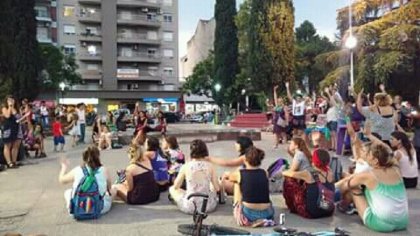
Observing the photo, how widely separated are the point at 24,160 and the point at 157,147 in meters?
7.05

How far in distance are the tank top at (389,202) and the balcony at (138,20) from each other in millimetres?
64657

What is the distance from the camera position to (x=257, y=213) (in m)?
6.07

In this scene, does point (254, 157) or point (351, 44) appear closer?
point (254, 157)

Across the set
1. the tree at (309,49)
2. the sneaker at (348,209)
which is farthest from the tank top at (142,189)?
the tree at (309,49)

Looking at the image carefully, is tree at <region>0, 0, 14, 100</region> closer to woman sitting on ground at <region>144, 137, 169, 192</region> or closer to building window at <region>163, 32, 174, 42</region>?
woman sitting on ground at <region>144, 137, 169, 192</region>

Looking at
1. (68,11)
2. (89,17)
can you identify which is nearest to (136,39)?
(89,17)

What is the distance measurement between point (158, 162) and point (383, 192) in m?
3.75

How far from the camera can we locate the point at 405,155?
8.11 m

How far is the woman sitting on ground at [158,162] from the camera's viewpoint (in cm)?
801

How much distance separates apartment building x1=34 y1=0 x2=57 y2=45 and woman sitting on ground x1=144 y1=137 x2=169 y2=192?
55034 millimetres

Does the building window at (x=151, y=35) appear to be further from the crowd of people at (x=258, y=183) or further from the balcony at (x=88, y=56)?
the crowd of people at (x=258, y=183)

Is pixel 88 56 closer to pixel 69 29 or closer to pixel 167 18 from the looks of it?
pixel 69 29

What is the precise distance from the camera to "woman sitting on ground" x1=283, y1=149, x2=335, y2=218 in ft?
20.6

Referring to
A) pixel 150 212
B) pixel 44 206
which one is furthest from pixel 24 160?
pixel 150 212
